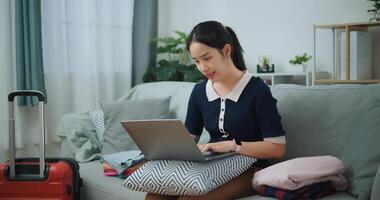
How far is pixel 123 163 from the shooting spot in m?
2.17

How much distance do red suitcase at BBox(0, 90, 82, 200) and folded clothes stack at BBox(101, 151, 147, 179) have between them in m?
0.18

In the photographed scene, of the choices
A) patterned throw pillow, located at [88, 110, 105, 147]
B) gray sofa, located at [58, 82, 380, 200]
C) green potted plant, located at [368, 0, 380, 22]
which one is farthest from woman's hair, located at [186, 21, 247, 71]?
green potted plant, located at [368, 0, 380, 22]

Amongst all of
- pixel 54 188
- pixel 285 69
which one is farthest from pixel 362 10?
pixel 54 188

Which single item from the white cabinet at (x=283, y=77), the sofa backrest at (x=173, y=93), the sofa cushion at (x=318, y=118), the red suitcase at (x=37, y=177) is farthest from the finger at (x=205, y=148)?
the white cabinet at (x=283, y=77)

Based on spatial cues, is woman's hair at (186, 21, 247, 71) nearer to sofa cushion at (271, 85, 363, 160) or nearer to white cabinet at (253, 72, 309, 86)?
sofa cushion at (271, 85, 363, 160)

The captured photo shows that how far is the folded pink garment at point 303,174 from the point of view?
161 cm

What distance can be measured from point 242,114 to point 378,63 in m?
1.49

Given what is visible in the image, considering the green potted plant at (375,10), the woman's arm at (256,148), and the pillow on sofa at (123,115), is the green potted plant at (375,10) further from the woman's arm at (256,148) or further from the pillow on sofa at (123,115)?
the woman's arm at (256,148)

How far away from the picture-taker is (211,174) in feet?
5.29

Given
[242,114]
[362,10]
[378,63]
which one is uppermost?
[362,10]

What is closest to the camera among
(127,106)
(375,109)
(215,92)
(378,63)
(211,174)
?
(211,174)

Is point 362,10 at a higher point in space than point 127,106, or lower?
higher

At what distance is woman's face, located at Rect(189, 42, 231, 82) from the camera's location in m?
1.88

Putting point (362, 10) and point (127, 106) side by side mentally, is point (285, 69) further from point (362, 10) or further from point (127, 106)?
point (127, 106)
